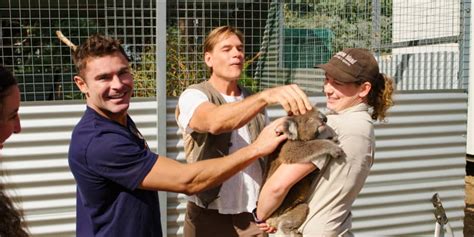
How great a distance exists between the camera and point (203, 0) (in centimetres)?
483

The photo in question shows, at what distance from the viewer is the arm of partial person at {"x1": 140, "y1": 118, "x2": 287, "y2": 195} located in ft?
7.34

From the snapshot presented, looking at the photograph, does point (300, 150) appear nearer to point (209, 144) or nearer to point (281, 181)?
point (281, 181)

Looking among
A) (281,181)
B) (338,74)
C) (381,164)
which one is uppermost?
(338,74)

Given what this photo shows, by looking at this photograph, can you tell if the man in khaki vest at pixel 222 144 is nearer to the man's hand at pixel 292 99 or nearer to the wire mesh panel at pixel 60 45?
the man's hand at pixel 292 99

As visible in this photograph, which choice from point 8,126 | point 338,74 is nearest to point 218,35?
point 338,74

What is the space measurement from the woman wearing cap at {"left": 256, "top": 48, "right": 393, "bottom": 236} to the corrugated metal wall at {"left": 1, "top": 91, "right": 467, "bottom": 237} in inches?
93.4

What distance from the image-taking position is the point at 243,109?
2504 millimetres

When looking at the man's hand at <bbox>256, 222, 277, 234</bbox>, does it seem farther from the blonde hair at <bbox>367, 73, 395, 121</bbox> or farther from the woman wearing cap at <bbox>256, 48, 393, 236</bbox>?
the blonde hair at <bbox>367, 73, 395, 121</bbox>

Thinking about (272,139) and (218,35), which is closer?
(272,139)

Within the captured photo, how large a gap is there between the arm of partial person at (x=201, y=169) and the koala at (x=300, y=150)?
0.19ft

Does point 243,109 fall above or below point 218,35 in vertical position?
below

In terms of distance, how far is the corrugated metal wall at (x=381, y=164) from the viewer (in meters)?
4.48

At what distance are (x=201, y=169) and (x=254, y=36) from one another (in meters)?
3.04

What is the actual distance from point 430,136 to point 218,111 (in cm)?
340
